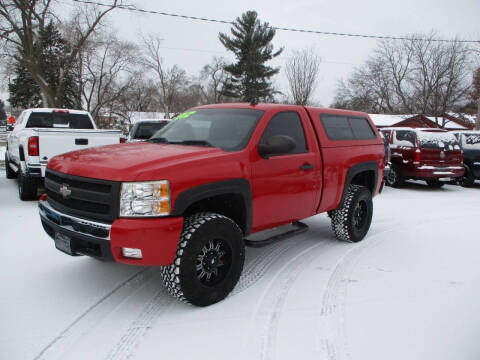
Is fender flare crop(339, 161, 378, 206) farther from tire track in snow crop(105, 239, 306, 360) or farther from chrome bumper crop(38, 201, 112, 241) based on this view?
chrome bumper crop(38, 201, 112, 241)

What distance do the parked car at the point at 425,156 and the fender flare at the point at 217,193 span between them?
→ 8.39m

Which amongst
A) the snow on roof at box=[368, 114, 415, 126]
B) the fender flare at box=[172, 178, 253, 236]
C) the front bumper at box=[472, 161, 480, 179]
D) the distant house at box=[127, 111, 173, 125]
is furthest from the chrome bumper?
the distant house at box=[127, 111, 173, 125]

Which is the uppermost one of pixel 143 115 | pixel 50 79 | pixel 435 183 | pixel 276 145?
pixel 50 79

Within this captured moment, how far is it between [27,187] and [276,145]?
235 inches

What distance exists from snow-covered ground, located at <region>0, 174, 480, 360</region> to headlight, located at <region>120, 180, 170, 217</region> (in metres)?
0.96

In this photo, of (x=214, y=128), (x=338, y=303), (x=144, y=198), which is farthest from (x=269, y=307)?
(x=214, y=128)

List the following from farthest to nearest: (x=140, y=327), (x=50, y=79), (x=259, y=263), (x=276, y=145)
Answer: (x=50, y=79) < (x=259, y=263) < (x=276, y=145) < (x=140, y=327)

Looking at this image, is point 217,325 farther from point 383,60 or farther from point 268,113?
point 383,60

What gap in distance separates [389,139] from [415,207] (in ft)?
12.9

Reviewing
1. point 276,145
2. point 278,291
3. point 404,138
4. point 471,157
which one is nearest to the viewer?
point 276,145

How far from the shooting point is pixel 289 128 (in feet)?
14.1

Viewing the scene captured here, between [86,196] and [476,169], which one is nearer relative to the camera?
[86,196]

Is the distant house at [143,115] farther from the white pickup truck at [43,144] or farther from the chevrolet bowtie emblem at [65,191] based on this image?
the chevrolet bowtie emblem at [65,191]

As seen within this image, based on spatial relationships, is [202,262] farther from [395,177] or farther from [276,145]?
Answer: [395,177]
